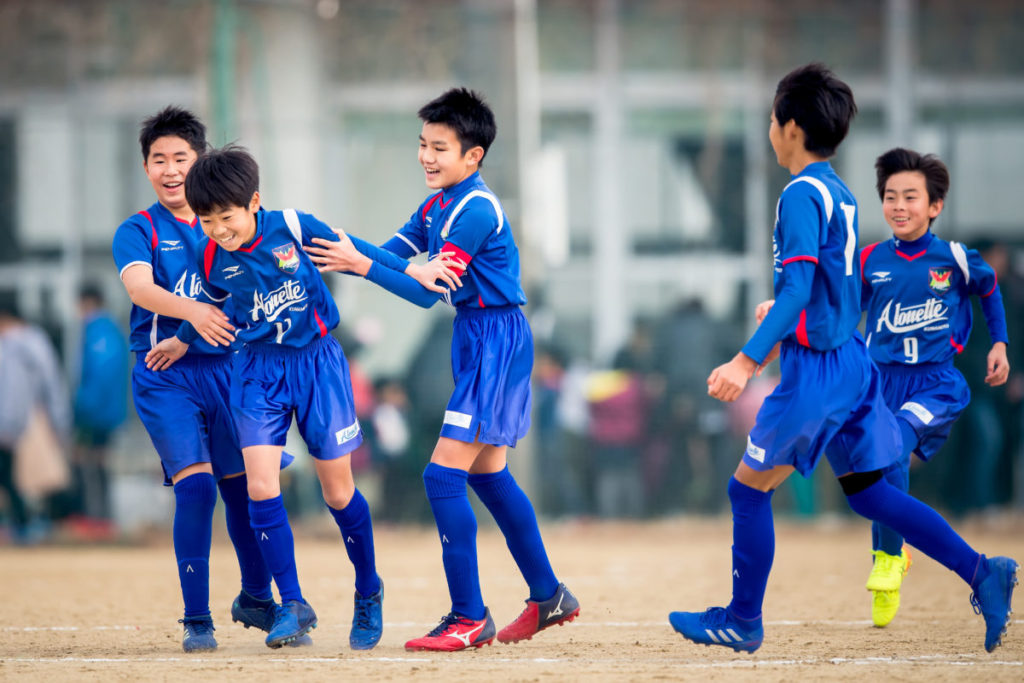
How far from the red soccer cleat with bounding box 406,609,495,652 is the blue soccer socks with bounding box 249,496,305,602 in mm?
515

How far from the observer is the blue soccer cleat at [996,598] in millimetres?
4609

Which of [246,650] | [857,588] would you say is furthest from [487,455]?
[857,588]

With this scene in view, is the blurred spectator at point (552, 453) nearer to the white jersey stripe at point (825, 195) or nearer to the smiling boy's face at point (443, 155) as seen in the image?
the smiling boy's face at point (443, 155)

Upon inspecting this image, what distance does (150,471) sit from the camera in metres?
11.4

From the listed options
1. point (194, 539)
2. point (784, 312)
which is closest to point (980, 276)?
point (784, 312)

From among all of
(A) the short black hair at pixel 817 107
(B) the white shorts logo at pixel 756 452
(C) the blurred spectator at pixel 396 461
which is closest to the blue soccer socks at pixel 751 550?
(B) the white shorts logo at pixel 756 452

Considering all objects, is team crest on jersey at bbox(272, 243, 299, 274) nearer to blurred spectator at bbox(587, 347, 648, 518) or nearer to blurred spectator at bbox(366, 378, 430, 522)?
blurred spectator at bbox(366, 378, 430, 522)

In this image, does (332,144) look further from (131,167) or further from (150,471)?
(150,471)

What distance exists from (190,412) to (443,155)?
4.72ft

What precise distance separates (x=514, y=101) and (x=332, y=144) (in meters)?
1.73

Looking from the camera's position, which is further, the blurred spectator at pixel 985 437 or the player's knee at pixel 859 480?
the blurred spectator at pixel 985 437

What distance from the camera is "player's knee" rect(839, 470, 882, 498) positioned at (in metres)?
4.68

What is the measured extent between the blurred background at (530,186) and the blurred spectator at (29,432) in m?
0.04

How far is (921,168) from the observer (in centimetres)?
576
